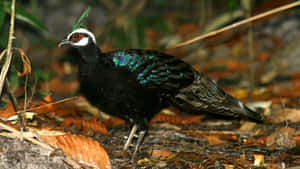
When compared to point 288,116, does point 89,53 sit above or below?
above

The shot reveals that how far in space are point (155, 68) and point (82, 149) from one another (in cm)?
124

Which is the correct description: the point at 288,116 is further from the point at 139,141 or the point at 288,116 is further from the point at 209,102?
the point at 139,141

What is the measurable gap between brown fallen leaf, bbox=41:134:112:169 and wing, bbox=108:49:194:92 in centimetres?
94

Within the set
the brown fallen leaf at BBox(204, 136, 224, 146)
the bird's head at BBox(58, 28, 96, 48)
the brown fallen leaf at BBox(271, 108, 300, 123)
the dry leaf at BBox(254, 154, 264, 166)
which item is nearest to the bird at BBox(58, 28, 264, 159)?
the bird's head at BBox(58, 28, 96, 48)

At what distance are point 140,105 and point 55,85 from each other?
11.1ft

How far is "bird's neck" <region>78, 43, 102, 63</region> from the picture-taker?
378 cm

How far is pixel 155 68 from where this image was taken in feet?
12.7

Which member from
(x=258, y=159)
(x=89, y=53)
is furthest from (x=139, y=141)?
(x=258, y=159)

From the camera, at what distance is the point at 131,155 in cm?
350

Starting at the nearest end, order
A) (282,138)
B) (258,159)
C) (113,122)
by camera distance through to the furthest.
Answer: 1. (258,159)
2. (282,138)
3. (113,122)

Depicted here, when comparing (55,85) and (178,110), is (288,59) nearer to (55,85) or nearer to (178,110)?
(178,110)

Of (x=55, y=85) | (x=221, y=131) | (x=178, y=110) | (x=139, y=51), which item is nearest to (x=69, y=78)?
(x=55, y=85)

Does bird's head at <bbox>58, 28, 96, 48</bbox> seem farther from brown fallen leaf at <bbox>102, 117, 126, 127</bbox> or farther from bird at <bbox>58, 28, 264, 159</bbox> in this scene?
brown fallen leaf at <bbox>102, 117, 126, 127</bbox>

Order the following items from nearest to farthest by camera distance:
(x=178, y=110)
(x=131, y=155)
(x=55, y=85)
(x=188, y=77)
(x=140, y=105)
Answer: (x=131, y=155) → (x=140, y=105) → (x=188, y=77) → (x=178, y=110) → (x=55, y=85)
